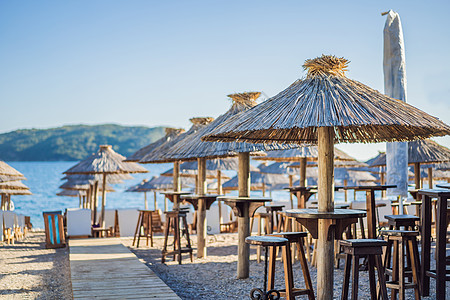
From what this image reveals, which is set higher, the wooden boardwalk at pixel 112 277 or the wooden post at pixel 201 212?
the wooden post at pixel 201 212

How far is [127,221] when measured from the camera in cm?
1404

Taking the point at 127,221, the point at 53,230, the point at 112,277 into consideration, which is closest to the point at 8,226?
the point at 53,230

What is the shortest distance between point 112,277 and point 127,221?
7.56 metres

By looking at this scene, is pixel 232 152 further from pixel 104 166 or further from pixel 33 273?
pixel 104 166

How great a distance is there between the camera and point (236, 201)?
6879mm

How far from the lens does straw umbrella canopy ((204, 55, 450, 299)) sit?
14.5ft

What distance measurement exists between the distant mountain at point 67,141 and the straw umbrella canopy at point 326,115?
62.3 m

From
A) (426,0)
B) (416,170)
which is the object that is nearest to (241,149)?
(416,170)

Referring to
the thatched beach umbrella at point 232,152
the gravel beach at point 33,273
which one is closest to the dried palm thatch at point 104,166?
the gravel beach at point 33,273

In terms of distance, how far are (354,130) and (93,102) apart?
52010 mm

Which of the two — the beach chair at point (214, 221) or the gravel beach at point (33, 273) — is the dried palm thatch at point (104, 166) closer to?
the beach chair at point (214, 221)

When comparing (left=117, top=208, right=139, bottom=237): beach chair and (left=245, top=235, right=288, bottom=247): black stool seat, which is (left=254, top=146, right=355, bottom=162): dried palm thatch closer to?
(left=117, top=208, right=139, bottom=237): beach chair

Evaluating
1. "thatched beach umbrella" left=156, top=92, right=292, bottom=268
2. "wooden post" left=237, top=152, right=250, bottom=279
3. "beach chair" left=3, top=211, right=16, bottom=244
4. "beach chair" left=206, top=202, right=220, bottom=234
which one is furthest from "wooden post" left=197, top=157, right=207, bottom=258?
"beach chair" left=3, top=211, right=16, bottom=244

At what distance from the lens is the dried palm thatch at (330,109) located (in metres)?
4.38
